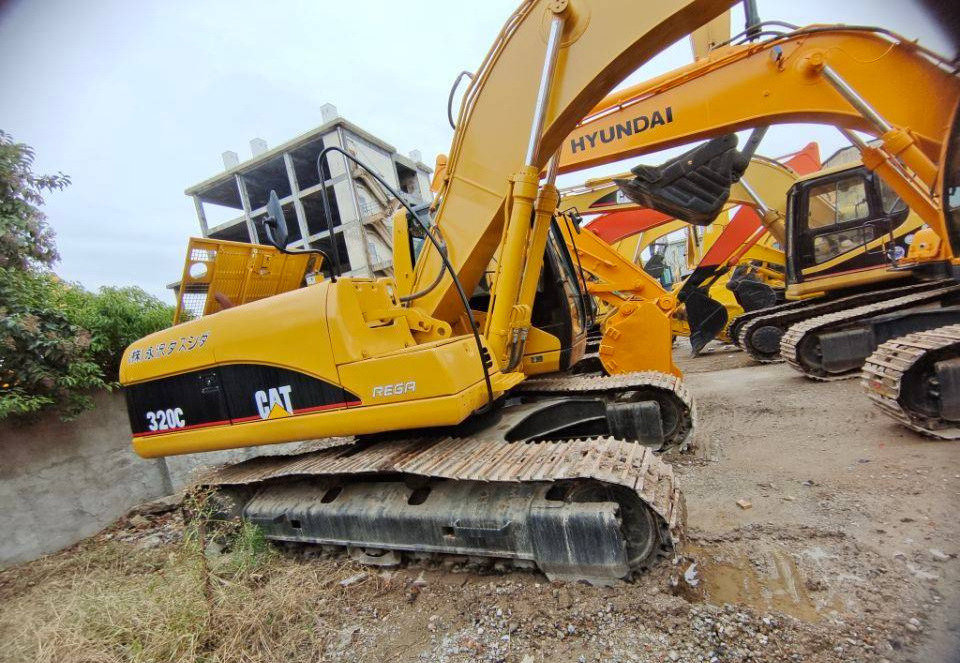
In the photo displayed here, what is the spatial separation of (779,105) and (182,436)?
487 cm

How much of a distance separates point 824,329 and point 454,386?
202 inches

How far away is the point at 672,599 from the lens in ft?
6.12

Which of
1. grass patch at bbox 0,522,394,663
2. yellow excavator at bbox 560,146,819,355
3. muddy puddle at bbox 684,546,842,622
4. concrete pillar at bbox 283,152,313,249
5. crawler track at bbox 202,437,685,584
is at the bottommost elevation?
muddy puddle at bbox 684,546,842,622

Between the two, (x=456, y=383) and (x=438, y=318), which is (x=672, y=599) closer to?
(x=456, y=383)

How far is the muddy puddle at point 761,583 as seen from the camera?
1.74 metres

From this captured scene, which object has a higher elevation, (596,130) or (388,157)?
(388,157)

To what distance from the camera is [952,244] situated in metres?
2.27

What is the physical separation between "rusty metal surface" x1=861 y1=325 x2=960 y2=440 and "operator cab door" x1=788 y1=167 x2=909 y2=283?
277 cm

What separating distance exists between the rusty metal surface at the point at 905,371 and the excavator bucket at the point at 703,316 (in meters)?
4.45

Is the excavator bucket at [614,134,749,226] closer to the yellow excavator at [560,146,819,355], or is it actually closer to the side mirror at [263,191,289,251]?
the yellow excavator at [560,146,819,355]

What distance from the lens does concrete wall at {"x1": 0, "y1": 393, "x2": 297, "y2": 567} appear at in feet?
12.0

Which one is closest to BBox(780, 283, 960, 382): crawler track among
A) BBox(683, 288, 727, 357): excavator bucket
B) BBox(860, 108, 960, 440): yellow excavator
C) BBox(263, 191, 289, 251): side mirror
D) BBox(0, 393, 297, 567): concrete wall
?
BBox(860, 108, 960, 440): yellow excavator

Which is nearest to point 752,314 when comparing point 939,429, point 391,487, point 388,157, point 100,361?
point 939,429

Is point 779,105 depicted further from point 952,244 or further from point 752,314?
point 752,314
